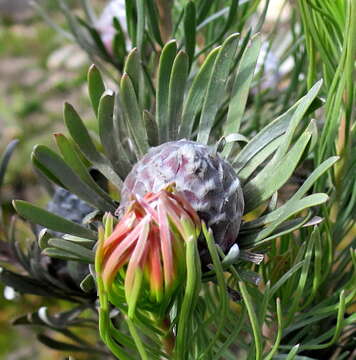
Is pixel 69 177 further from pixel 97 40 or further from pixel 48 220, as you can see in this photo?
pixel 97 40

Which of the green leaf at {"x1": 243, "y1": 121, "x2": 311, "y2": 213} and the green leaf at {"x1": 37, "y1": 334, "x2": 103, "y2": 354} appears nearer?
the green leaf at {"x1": 243, "y1": 121, "x2": 311, "y2": 213}

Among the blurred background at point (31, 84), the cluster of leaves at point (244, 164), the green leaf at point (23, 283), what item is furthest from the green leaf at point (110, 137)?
the blurred background at point (31, 84)

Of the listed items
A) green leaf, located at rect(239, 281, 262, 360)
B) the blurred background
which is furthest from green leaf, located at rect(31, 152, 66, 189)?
the blurred background

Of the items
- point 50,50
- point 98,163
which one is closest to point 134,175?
point 98,163

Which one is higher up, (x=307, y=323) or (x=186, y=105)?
(x=186, y=105)

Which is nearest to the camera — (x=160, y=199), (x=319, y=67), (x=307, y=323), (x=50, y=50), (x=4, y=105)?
(x=160, y=199)

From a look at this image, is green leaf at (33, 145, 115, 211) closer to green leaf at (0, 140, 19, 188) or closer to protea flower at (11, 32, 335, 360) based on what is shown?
protea flower at (11, 32, 335, 360)

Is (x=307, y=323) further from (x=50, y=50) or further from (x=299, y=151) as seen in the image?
(x=50, y=50)

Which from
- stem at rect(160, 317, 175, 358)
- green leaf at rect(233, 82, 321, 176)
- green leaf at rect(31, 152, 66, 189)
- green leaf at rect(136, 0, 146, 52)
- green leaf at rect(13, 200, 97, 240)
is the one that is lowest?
stem at rect(160, 317, 175, 358)
